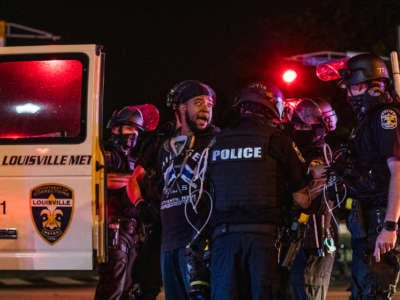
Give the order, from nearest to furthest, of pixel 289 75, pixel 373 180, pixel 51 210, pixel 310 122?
pixel 373 180 < pixel 51 210 < pixel 310 122 < pixel 289 75

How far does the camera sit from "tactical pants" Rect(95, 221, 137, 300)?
21.1ft

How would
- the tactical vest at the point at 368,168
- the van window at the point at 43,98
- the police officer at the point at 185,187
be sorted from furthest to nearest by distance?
the van window at the point at 43,98 < the police officer at the point at 185,187 < the tactical vest at the point at 368,168

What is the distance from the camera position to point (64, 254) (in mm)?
5879

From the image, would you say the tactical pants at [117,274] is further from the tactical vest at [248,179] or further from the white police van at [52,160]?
the tactical vest at [248,179]

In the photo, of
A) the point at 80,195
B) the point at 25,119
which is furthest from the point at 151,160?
the point at 25,119

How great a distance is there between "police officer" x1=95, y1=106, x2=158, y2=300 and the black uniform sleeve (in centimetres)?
182

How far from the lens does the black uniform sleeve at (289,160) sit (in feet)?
15.8

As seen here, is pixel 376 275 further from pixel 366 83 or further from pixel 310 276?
pixel 310 276

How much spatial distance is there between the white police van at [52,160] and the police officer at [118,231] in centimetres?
39

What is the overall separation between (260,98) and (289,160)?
0.45 metres

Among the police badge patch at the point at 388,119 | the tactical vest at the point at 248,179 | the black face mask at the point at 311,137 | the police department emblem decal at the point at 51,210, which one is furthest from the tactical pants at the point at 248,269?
the black face mask at the point at 311,137

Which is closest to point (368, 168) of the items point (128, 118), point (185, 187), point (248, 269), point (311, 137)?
point (248, 269)

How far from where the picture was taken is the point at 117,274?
254 inches

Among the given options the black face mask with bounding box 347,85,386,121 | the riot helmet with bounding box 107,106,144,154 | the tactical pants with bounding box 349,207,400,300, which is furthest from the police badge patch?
the riot helmet with bounding box 107,106,144,154
